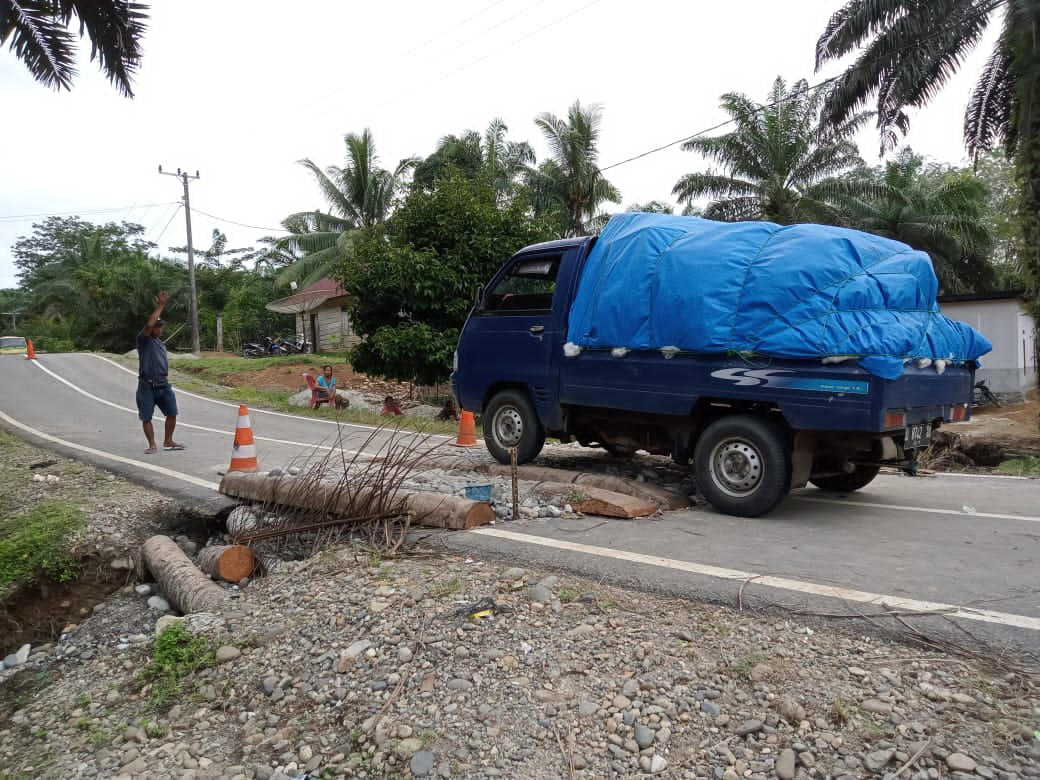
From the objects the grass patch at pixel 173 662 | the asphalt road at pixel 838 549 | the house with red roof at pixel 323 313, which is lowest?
the grass patch at pixel 173 662

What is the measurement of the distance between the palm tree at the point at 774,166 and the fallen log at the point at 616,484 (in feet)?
69.1

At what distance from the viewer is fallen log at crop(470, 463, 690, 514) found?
21.1 feet

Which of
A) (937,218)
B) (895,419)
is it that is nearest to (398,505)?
(895,419)

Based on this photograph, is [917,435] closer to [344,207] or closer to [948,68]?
[948,68]

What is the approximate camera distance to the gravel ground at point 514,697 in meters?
2.79

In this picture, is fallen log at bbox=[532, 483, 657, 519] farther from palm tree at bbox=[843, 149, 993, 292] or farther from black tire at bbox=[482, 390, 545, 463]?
palm tree at bbox=[843, 149, 993, 292]

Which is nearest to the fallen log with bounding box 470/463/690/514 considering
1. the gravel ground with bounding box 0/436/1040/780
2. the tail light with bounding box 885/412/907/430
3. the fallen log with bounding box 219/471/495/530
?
the fallen log with bounding box 219/471/495/530

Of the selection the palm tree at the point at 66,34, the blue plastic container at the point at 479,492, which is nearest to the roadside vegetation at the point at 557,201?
the palm tree at the point at 66,34

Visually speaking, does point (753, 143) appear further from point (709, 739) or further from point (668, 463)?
point (709, 739)

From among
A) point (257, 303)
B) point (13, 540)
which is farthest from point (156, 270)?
point (13, 540)

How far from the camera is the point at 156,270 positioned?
4491 cm

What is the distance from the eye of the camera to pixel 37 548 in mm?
5941

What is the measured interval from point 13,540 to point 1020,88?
48.3 ft

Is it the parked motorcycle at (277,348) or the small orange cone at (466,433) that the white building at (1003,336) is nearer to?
the small orange cone at (466,433)
